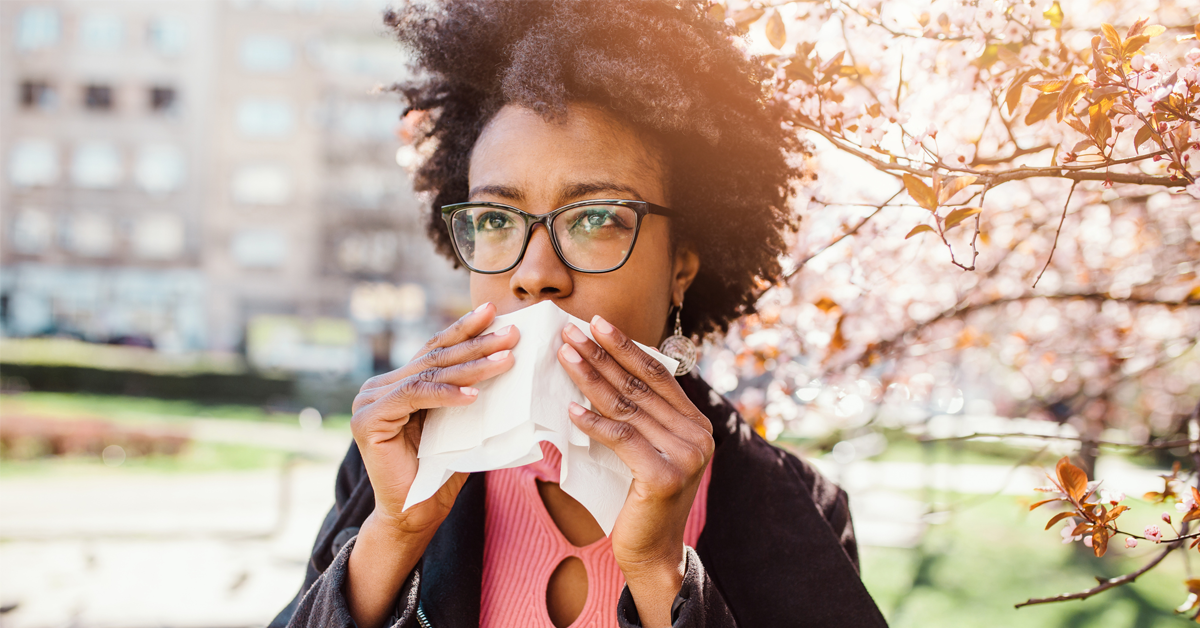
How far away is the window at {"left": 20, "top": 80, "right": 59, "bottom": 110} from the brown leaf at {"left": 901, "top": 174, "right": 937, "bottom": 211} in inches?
1566

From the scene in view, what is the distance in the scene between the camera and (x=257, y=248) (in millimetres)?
30828

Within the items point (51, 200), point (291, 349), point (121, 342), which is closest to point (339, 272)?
point (291, 349)

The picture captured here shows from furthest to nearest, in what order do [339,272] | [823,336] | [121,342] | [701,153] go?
1. [339,272]
2. [121,342]
3. [823,336]
4. [701,153]

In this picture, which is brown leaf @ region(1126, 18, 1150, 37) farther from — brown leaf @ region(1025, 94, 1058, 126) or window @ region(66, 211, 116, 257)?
window @ region(66, 211, 116, 257)

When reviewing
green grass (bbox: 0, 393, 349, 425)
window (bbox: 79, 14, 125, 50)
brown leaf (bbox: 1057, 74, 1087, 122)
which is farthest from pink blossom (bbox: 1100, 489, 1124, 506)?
window (bbox: 79, 14, 125, 50)

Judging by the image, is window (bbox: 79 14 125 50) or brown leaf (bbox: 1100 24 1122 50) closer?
brown leaf (bbox: 1100 24 1122 50)

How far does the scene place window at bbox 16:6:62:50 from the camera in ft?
104

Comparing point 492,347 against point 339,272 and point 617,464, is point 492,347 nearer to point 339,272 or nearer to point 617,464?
point 617,464

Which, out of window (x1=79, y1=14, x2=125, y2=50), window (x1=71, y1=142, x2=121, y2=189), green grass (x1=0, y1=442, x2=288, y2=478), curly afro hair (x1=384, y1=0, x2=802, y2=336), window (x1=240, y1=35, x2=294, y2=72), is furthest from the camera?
window (x1=79, y1=14, x2=125, y2=50)

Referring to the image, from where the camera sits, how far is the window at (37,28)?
31.6 m

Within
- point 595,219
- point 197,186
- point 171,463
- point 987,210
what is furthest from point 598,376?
point 197,186

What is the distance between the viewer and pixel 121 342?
27125 millimetres

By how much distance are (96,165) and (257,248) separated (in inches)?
324

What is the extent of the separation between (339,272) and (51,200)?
43.4 ft
